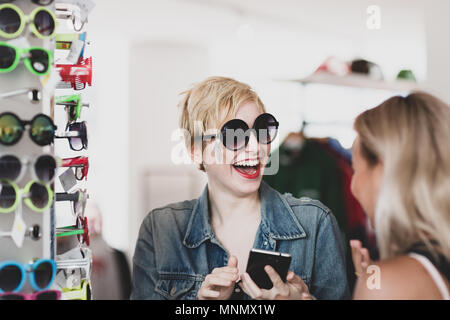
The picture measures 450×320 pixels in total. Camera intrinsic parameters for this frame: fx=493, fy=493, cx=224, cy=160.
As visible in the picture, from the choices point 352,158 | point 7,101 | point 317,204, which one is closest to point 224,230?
point 317,204

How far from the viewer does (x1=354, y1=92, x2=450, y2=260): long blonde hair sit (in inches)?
63.4

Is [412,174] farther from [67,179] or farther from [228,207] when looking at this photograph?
[67,179]

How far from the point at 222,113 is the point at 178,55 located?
0.29 meters

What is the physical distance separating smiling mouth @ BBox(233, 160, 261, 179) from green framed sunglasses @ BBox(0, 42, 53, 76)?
756 millimetres

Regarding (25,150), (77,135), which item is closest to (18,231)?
(25,150)

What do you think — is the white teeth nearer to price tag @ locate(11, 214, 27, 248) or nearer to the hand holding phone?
the hand holding phone

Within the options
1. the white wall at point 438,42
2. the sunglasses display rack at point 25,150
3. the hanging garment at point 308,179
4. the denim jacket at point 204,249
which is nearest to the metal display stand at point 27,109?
the sunglasses display rack at point 25,150

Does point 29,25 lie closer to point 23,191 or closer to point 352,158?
point 23,191

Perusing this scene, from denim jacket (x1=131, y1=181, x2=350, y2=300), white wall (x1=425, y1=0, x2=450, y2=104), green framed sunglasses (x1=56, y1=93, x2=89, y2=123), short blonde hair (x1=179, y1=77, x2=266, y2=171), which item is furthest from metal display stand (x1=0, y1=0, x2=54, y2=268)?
white wall (x1=425, y1=0, x2=450, y2=104)

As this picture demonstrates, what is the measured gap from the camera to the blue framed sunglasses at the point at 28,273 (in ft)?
5.11

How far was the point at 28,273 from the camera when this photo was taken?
5.18 feet

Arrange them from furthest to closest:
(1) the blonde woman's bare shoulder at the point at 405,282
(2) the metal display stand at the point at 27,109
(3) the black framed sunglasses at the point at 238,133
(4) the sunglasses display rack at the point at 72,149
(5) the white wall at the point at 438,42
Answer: (5) the white wall at the point at 438,42
(3) the black framed sunglasses at the point at 238,133
(4) the sunglasses display rack at the point at 72,149
(2) the metal display stand at the point at 27,109
(1) the blonde woman's bare shoulder at the point at 405,282

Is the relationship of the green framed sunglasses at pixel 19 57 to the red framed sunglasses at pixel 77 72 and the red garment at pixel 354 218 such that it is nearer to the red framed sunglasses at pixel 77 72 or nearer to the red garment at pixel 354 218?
the red framed sunglasses at pixel 77 72

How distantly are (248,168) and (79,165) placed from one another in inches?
24.2
